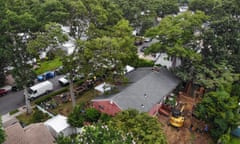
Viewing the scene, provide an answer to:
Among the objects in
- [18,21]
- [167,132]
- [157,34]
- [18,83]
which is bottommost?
[167,132]

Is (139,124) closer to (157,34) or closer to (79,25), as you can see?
(79,25)

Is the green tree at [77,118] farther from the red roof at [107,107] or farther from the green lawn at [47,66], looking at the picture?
the green lawn at [47,66]

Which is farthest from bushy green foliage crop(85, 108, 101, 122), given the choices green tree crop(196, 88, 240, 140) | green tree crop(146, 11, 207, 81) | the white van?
green tree crop(146, 11, 207, 81)

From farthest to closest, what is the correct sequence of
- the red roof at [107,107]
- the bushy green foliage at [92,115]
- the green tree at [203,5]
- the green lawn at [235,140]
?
the green tree at [203,5] → the green lawn at [235,140] → the bushy green foliage at [92,115] → the red roof at [107,107]

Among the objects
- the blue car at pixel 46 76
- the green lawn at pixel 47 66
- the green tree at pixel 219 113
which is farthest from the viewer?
the green lawn at pixel 47 66

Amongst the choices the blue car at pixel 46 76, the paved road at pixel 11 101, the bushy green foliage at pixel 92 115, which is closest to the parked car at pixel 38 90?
the paved road at pixel 11 101

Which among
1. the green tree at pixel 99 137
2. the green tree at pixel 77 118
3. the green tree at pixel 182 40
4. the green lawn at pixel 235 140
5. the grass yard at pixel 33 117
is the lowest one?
the green lawn at pixel 235 140

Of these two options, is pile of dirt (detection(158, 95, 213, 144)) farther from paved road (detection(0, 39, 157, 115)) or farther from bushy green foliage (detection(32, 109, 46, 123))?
paved road (detection(0, 39, 157, 115))

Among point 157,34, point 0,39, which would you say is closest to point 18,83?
point 0,39
